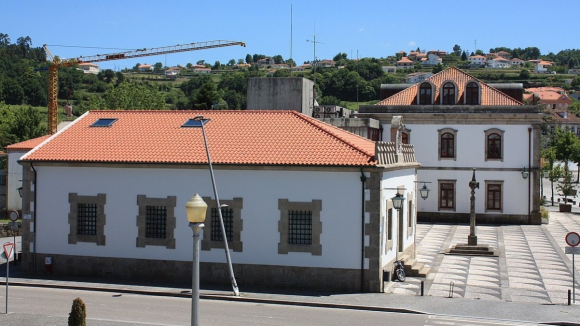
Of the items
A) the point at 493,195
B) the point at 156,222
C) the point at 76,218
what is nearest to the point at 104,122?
the point at 76,218

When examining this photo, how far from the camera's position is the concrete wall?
3653 cm

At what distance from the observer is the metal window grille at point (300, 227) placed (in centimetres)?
2689

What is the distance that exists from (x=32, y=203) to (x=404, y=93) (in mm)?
33267

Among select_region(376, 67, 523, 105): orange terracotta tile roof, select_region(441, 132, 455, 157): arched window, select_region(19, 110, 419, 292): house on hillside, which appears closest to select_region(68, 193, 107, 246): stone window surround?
select_region(19, 110, 419, 292): house on hillside

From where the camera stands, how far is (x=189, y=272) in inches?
1096

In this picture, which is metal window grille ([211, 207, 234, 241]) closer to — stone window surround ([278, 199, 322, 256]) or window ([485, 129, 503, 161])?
stone window surround ([278, 199, 322, 256])

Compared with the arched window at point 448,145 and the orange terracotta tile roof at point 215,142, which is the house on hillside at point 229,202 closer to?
the orange terracotta tile roof at point 215,142

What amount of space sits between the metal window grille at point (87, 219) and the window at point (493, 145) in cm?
3198

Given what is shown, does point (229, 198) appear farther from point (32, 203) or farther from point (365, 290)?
point (32, 203)

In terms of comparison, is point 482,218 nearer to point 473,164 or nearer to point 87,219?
point 473,164

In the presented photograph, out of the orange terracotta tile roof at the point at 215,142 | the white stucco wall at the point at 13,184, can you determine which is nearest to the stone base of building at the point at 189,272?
the orange terracotta tile roof at the point at 215,142

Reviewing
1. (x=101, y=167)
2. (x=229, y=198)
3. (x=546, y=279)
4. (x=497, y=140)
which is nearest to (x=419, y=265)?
(x=546, y=279)

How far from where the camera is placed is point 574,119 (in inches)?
6747

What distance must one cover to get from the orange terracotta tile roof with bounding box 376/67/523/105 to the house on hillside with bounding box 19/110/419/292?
24.6 metres
